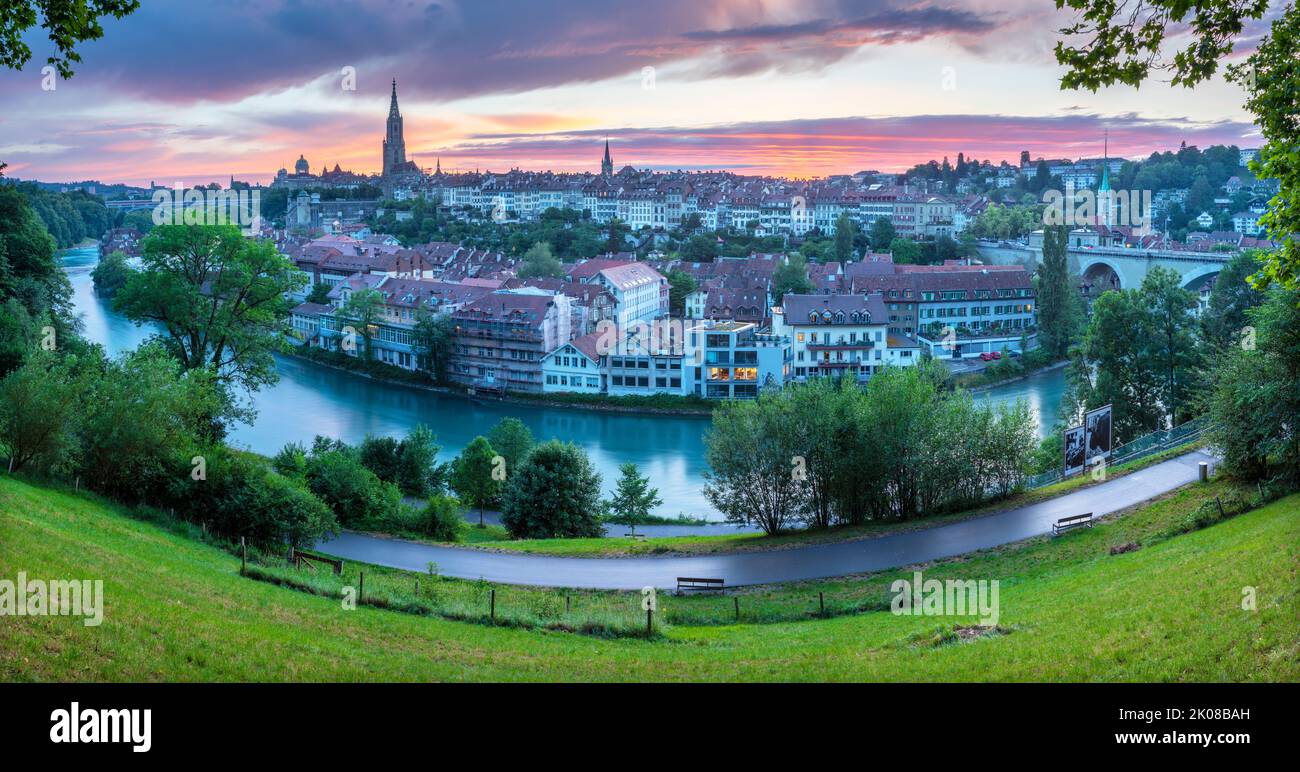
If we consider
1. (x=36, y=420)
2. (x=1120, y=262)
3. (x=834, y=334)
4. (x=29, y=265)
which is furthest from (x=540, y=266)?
(x=36, y=420)

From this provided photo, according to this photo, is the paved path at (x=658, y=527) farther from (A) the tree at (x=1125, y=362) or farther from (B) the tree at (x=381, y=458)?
(A) the tree at (x=1125, y=362)

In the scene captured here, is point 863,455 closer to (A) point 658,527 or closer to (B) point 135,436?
(A) point 658,527

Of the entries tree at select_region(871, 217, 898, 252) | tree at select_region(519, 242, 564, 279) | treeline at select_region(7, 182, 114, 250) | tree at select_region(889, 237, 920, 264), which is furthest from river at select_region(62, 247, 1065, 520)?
tree at select_region(871, 217, 898, 252)

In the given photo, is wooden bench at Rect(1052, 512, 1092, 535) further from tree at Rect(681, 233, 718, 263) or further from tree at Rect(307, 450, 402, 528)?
tree at Rect(681, 233, 718, 263)

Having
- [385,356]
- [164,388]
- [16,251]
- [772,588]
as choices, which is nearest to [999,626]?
[772,588]

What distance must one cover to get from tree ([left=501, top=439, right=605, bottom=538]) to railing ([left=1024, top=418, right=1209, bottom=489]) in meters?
5.42

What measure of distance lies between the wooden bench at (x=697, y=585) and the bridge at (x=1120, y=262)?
91.0ft

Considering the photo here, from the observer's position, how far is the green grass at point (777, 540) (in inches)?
415

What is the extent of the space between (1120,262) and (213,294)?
111 ft

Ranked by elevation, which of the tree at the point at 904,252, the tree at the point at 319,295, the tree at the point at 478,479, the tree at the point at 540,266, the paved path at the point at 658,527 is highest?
the tree at the point at 904,252

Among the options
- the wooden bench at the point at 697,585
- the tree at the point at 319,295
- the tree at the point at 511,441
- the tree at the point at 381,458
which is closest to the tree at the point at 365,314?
the tree at the point at 319,295

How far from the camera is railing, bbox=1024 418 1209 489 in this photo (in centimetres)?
1295

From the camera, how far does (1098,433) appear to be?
42.5 ft
